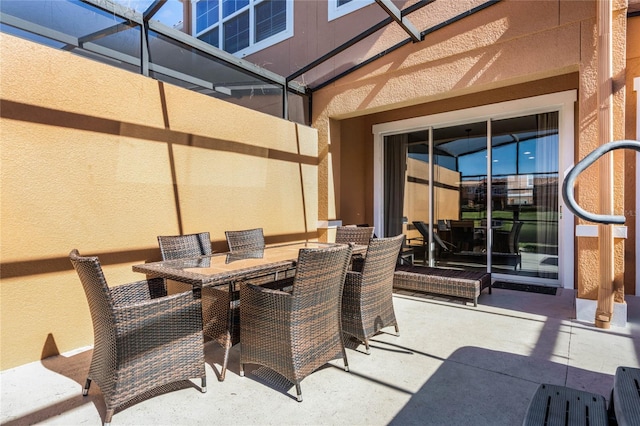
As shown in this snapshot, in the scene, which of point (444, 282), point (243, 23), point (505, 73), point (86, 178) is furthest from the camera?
point (243, 23)

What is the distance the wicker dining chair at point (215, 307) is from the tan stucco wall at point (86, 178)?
1.24 feet

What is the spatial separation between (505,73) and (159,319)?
4.80 metres

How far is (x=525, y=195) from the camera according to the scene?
232 inches

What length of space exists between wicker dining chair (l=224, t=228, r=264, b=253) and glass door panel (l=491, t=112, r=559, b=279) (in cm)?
410

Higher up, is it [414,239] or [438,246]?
[414,239]

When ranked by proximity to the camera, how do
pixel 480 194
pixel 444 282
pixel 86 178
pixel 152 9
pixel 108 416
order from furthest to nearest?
1. pixel 480 194
2. pixel 444 282
3. pixel 152 9
4. pixel 86 178
5. pixel 108 416

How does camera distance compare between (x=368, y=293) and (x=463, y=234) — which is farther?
(x=463, y=234)

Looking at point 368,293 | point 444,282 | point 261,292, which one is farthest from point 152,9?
point 444,282

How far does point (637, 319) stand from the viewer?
13.2 ft

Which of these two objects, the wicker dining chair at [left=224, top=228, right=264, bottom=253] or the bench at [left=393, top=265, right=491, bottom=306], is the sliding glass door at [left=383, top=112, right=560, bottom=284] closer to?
the bench at [left=393, top=265, right=491, bottom=306]

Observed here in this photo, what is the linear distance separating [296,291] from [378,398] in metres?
0.93

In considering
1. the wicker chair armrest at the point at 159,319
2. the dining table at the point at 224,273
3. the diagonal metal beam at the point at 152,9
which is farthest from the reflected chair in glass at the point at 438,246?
the diagonal metal beam at the point at 152,9

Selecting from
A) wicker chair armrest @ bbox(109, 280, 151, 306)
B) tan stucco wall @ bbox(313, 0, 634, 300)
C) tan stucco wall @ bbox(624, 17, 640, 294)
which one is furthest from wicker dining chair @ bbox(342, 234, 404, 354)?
tan stucco wall @ bbox(624, 17, 640, 294)

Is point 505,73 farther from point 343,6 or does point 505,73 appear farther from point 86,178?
point 86,178
